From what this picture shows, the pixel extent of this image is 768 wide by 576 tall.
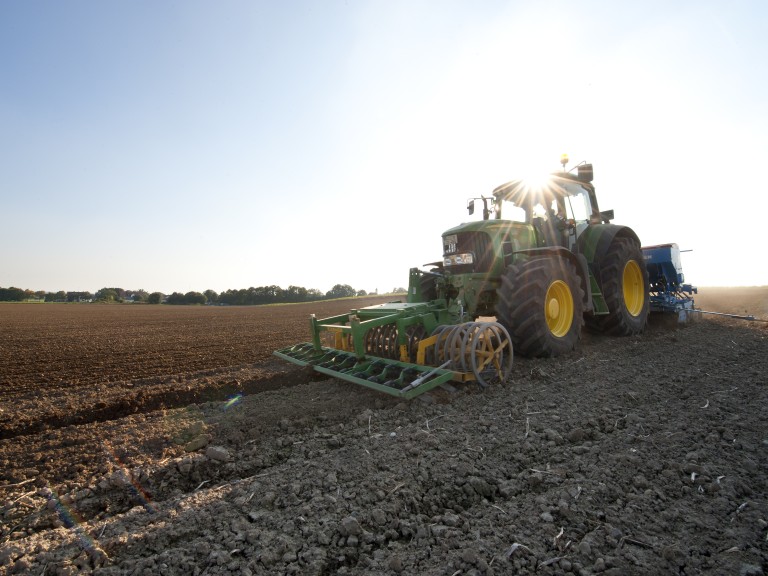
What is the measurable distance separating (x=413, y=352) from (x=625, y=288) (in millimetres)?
5116

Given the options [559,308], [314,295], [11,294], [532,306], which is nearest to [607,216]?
[559,308]

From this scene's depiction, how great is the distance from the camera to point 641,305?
7.64 metres

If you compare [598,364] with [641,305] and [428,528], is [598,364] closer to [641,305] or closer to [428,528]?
[641,305]

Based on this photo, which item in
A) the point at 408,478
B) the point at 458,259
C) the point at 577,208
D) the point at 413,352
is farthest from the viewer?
the point at 577,208

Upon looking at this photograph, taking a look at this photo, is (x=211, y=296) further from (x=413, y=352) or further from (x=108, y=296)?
(x=413, y=352)

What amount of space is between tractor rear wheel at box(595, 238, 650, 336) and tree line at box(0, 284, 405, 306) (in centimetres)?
3303

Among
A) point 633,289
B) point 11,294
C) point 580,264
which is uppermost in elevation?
point 11,294

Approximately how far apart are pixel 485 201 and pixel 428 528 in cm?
595

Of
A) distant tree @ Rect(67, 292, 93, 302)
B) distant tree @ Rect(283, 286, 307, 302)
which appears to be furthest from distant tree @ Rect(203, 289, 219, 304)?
distant tree @ Rect(67, 292, 93, 302)

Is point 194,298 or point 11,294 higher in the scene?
point 11,294

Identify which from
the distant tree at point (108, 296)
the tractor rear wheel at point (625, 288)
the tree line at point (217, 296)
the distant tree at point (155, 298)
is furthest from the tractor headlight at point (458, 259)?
the distant tree at point (108, 296)

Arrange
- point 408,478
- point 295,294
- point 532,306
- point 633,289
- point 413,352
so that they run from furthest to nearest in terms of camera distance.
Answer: point 295,294 < point 633,289 < point 532,306 < point 413,352 < point 408,478

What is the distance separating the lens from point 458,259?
5.86 metres

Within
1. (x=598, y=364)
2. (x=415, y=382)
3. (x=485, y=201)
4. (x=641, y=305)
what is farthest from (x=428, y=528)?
(x=641, y=305)
